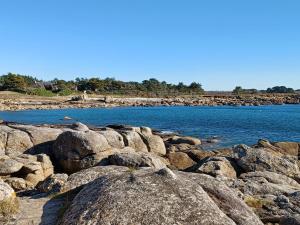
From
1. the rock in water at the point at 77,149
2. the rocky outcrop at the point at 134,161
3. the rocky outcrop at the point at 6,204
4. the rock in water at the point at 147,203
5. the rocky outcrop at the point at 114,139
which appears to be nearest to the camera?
the rock in water at the point at 147,203

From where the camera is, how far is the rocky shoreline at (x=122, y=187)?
9.08 m

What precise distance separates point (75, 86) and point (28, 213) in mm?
184281

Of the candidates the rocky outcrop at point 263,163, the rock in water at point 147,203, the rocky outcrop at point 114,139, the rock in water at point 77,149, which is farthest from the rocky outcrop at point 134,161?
the rock in water at point 147,203

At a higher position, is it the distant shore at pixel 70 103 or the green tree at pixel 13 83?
the green tree at pixel 13 83

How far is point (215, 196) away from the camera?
33.4 feet

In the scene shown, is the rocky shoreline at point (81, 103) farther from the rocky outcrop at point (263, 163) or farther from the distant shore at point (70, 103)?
the rocky outcrop at point (263, 163)

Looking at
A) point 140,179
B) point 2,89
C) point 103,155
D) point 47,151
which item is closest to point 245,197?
point 140,179

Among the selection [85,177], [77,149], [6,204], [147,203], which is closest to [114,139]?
[77,149]

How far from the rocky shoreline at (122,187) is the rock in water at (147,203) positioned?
2cm

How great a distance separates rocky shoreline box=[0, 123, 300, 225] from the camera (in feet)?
29.8

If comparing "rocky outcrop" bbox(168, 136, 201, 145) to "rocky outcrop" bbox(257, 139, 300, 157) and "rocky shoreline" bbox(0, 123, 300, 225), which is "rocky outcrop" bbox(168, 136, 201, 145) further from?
"rocky shoreline" bbox(0, 123, 300, 225)

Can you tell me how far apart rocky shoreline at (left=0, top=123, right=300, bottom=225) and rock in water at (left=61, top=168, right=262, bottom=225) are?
0.02 metres

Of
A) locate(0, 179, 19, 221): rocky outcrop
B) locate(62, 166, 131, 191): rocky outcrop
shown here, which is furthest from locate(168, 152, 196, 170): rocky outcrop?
locate(0, 179, 19, 221): rocky outcrop

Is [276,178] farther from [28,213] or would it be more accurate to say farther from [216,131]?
[216,131]
